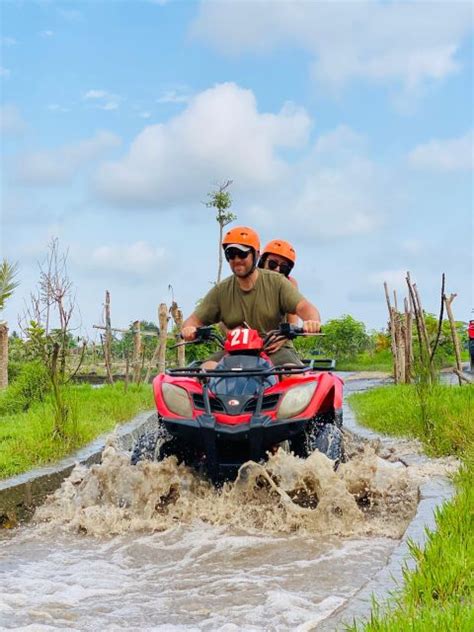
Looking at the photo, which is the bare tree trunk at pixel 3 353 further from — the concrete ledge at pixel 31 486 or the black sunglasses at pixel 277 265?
the black sunglasses at pixel 277 265

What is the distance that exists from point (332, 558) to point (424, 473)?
202cm

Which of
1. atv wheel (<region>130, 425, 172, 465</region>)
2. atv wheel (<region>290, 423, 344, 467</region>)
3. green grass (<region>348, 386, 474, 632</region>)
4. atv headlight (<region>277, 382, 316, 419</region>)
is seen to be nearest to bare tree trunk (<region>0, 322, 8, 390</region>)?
green grass (<region>348, 386, 474, 632</region>)

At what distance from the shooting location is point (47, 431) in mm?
8656

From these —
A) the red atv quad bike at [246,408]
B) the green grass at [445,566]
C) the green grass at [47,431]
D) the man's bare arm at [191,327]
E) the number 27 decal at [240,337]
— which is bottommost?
the green grass at [445,566]

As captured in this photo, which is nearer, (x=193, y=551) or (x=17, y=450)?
(x=193, y=551)

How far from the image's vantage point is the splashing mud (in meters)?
5.73

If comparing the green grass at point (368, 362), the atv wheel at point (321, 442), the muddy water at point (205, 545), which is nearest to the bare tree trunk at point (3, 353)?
the muddy water at point (205, 545)

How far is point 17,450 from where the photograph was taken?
7938 mm

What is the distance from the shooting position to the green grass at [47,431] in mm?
7746

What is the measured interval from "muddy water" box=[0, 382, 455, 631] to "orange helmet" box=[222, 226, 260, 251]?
5.33 feet

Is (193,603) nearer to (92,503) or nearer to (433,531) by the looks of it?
(433,531)

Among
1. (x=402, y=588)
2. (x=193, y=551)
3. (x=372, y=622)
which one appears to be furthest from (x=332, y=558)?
(x=372, y=622)

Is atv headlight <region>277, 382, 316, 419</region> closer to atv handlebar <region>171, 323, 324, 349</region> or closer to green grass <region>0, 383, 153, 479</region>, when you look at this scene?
atv handlebar <region>171, 323, 324, 349</region>

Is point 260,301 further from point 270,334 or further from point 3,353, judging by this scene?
point 3,353
